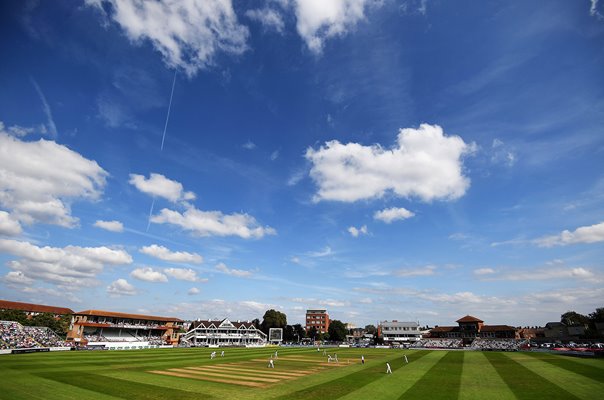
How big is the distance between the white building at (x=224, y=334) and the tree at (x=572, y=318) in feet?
422

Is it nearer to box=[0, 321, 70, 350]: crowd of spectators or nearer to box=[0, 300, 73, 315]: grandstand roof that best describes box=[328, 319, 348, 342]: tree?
box=[0, 321, 70, 350]: crowd of spectators

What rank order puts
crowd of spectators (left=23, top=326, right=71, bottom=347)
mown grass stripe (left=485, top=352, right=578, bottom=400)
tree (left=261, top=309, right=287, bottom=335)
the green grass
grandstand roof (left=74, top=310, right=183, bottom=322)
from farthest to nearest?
tree (left=261, top=309, right=287, bottom=335)
grandstand roof (left=74, top=310, right=183, bottom=322)
crowd of spectators (left=23, top=326, right=71, bottom=347)
the green grass
mown grass stripe (left=485, top=352, right=578, bottom=400)

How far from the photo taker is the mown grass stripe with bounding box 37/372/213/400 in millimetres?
23172

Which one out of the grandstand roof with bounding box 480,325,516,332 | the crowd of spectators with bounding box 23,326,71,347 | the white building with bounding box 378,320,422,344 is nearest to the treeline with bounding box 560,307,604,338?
the grandstand roof with bounding box 480,325,516,332

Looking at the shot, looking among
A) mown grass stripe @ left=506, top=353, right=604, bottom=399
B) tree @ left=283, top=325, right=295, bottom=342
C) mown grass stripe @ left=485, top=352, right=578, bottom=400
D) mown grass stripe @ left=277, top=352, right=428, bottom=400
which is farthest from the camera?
tree @ left=283, top=325, right=295, bottom=342

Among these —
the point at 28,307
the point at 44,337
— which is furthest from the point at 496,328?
the point at 28,307

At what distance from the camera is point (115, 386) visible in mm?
26062

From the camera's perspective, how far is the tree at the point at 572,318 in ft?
454

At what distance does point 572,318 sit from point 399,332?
250 ft

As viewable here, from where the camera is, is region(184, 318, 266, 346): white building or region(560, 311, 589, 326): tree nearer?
region(184, 318, 266, 346): white building

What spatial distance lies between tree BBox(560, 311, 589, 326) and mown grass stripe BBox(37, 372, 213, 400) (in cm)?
16869

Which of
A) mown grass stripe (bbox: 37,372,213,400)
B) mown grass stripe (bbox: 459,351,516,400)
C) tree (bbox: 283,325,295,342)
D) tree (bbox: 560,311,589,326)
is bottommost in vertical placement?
tree (bbox: 283,325,295,342)

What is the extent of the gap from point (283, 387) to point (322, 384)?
387cm

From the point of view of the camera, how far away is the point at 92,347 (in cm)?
6888
